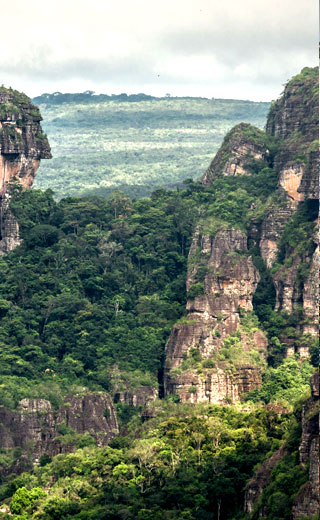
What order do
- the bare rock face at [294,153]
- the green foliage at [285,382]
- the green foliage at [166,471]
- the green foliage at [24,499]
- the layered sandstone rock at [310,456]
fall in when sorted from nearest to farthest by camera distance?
1. the layered sandstone rock at [310,456]
2. the green foliage at [166,471]
3. the green foliage at [24,499]
4. the green foliage at [285,382]
5. the bare rock face at [294,153]

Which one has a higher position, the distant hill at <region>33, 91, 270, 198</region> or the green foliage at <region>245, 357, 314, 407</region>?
the distant hill at <region>33, 91, 270, 198</region>

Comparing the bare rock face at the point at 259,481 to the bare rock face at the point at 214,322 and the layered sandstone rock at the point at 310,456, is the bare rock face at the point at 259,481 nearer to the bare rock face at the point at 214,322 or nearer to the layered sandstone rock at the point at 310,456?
the layered sandstone rock at the point at 310,456

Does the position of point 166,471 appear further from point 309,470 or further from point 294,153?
point 294,153

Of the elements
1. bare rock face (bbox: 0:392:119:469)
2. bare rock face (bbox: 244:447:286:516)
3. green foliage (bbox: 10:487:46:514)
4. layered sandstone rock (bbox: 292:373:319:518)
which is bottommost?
green foliage (bbox: 10:487:46:514)

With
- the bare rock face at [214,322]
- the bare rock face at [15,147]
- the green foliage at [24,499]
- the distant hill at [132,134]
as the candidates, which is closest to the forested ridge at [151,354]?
the green foliage at [24,499]

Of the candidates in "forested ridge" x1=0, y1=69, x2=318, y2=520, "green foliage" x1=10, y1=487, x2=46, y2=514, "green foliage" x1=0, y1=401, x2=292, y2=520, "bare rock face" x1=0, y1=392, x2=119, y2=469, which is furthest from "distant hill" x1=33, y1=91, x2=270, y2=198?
"green foliage" x1=10, y1=487, x2=46, y2=514

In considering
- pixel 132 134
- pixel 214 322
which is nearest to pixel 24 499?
pixel 214 322

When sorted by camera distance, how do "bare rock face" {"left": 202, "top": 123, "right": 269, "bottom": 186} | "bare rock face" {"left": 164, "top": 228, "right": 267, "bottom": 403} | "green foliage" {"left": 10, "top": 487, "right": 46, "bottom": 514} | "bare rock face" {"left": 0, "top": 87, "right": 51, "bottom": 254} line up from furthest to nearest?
"bare rock face" {"left": 202, "top": 123, "right": 269, "bottom": 186} → "bare rock face" {"left": 0, "top": 87, "right": 51, "bottom": 254} → "bare rock face" {"left": 164, "top": 228, "right": 267, "bottom": 403} → "green foliage" {"left": 10, "top": 487, "right": 46, "bottom": 514}

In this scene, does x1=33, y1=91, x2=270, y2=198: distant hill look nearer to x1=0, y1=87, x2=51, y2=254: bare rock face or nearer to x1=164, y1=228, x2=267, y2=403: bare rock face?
x1=0, y1=87, x2=51, y2=254: bare rock face
